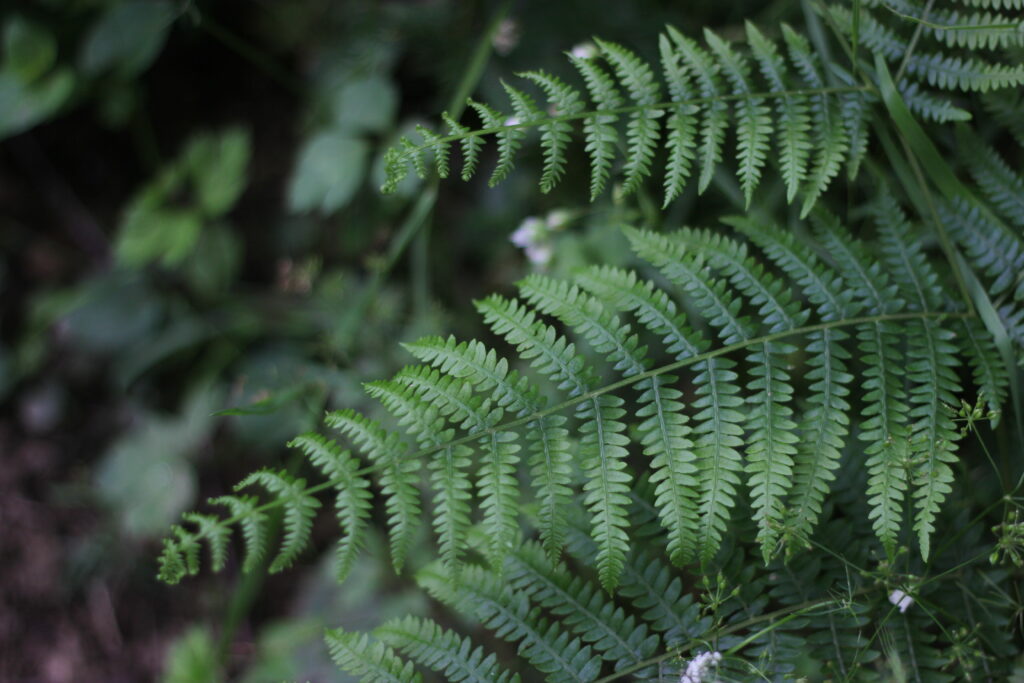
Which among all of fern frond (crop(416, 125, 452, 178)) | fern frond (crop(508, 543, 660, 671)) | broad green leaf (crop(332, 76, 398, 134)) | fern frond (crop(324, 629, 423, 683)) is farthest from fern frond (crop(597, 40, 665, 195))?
broad green leaf (crop(332, 76, 398, 134))

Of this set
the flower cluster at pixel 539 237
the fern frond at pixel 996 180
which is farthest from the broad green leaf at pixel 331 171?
the fern frond at pixel 996 180

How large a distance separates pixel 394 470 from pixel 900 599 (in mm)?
984

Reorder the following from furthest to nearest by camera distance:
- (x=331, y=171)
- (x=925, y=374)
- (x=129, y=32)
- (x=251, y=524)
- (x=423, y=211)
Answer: (x=129, y=32) < (x=331, y=171) < (x=423, y=211) < (x=925, y=374) < (x=251, y=524)

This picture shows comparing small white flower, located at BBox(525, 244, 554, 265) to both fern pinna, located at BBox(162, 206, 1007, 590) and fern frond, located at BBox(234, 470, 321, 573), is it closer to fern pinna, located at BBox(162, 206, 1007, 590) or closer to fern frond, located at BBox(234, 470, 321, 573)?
fern pinna, located at BBox(162, 206, 1007, 590)

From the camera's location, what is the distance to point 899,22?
5.38ft

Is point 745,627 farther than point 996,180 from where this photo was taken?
No

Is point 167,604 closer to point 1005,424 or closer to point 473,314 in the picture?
point 473,314

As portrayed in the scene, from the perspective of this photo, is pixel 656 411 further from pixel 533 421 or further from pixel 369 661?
pixel 369 661

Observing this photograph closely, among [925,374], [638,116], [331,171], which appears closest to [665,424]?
[925,374]

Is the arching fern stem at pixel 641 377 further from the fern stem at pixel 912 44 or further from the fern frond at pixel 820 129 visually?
the fern stem at pixel 912 44

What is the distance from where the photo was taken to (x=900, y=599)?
4.41ft

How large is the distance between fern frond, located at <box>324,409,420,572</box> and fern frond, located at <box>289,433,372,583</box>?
1.5 inches

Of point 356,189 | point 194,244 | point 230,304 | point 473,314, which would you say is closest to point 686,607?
point 473,314

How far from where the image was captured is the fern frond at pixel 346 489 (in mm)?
1269
